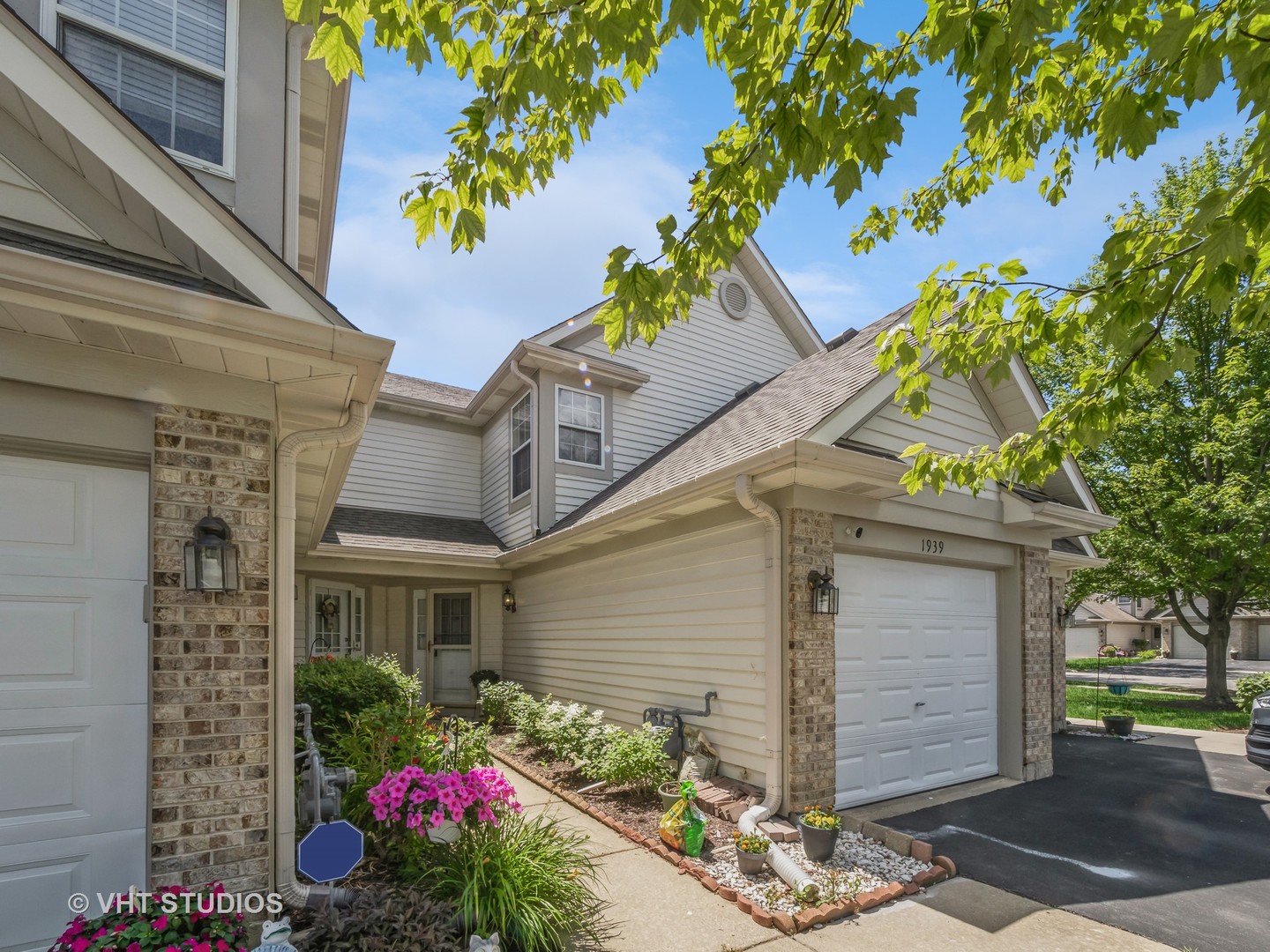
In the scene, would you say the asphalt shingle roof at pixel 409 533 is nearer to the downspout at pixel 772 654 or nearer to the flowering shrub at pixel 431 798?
the downspout at pixel 772 654

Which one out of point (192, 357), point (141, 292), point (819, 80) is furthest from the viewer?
point (192, 357)

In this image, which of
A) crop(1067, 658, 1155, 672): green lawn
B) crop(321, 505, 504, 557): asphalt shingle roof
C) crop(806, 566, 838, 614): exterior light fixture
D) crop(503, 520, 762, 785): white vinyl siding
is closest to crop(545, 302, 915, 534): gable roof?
crop(503, 520, 762, 785): white vinyl siding

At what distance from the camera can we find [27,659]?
11.2 feet

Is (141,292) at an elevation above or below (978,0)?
below

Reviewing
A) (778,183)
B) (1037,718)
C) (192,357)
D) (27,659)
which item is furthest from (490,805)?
(1037,718)

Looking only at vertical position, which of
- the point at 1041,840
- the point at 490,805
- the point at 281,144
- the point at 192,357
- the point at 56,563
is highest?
the point at 281,144

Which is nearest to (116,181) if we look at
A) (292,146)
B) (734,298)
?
(292,146)

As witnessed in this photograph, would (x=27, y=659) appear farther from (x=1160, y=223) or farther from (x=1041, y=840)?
(x=1041, y=840)

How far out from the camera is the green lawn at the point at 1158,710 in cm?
1327

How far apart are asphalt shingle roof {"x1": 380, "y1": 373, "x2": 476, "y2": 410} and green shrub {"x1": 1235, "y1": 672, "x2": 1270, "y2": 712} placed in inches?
683

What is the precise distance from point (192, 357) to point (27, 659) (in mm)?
1697

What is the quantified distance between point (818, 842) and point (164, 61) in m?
7.18

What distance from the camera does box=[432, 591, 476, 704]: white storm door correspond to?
41.5ft

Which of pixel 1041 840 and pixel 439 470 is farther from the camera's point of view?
pixel 439 470
